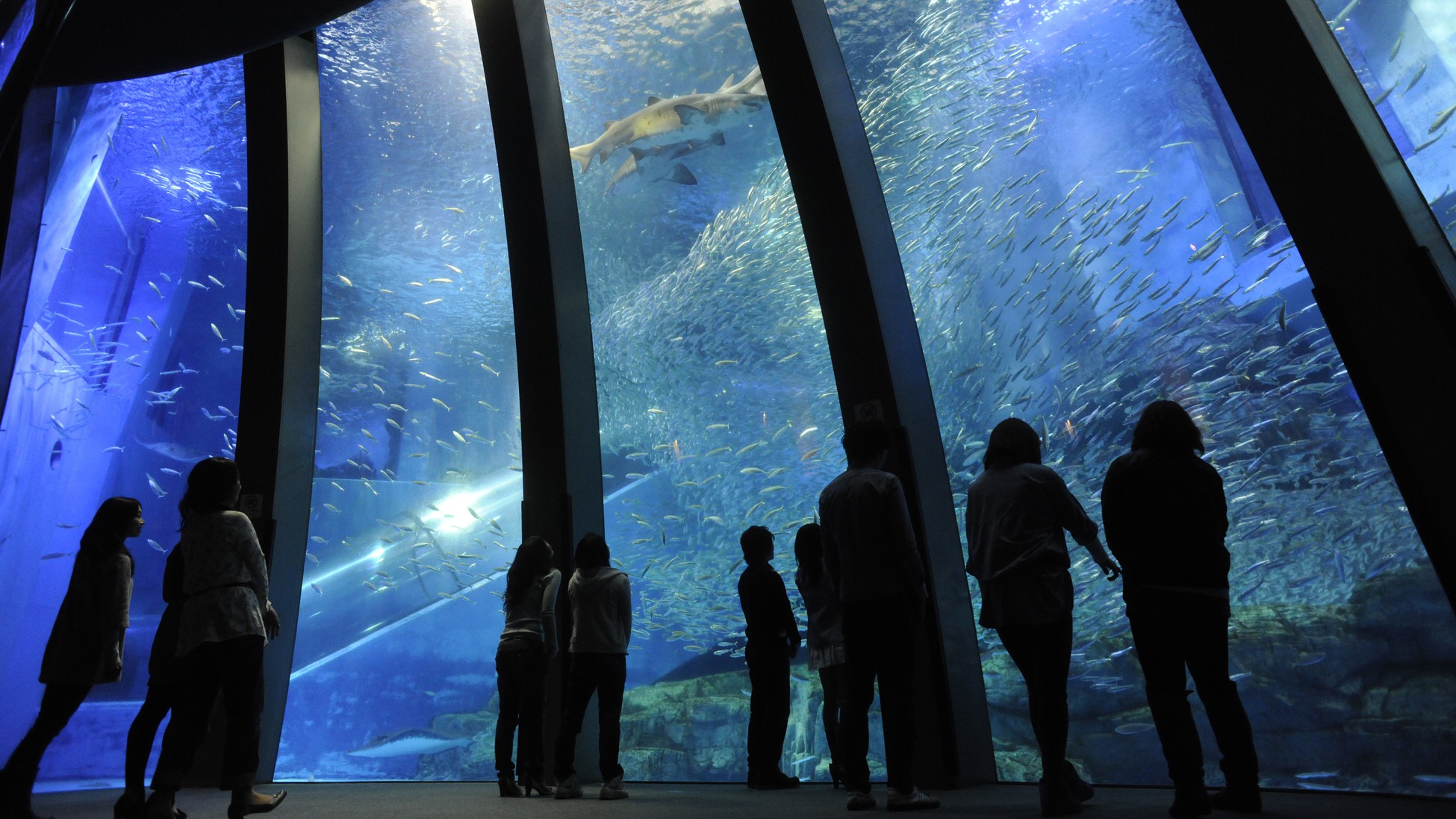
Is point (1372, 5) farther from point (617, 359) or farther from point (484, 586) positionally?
point (484, 586)

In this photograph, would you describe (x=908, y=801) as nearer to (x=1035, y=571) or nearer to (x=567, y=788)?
(x=1035, y=571)

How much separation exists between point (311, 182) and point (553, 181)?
2269 mm

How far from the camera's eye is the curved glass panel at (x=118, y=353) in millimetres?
6863

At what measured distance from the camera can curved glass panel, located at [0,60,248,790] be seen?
686 centimetres

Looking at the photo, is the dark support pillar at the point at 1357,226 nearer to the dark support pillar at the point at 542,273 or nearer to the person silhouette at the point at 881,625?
the person silhouette at the point at 881,625

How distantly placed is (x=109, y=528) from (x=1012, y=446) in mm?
4218

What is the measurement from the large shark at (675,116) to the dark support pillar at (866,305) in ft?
12.3

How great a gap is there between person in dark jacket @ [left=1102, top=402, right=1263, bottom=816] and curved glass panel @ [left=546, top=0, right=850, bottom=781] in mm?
5230

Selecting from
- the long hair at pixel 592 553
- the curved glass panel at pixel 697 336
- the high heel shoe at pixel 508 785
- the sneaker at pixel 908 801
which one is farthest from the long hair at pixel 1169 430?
the curved glass panel at pixel 697 336

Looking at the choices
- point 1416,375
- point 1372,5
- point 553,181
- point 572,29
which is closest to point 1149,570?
point 1416,375

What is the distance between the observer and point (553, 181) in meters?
6.04

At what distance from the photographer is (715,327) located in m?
9.98

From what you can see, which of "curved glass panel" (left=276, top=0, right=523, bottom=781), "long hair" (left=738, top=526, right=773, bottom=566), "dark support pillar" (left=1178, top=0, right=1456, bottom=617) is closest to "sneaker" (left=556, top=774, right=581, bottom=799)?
"long hair" (left=738, top=526, right=773, bottom=566)

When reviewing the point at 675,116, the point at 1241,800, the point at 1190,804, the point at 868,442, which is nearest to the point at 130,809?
the point at 868,442
